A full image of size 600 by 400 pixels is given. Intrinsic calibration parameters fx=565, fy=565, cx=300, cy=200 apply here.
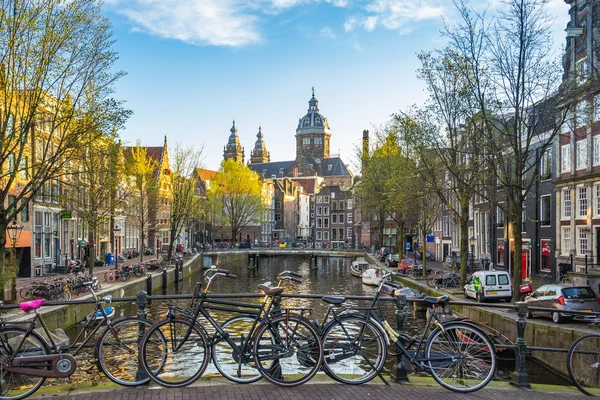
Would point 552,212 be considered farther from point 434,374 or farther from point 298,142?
point 298,142

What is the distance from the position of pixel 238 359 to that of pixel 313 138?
150 metres

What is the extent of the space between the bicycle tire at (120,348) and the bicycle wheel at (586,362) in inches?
216

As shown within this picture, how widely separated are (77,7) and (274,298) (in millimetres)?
16594

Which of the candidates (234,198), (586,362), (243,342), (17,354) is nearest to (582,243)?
(586,362)

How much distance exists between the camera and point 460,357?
7.47 metres

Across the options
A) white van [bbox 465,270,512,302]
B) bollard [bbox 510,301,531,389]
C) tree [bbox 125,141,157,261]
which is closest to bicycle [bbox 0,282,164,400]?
bollard [bbox 510,301,531,389]

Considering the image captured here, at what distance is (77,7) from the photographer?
1992 centimetres

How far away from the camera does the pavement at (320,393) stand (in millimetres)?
6824

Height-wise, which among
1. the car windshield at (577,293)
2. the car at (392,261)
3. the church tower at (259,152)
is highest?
the church tower at (259,152)

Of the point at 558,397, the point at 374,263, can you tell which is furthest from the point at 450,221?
the point at 558,397

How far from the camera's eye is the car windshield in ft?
62.2

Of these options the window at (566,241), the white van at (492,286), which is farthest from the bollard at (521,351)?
the window at (566,241)

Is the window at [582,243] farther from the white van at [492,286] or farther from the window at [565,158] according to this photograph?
the white van at [492,286]

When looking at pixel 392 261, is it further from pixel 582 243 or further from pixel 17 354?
pixel 17 354
